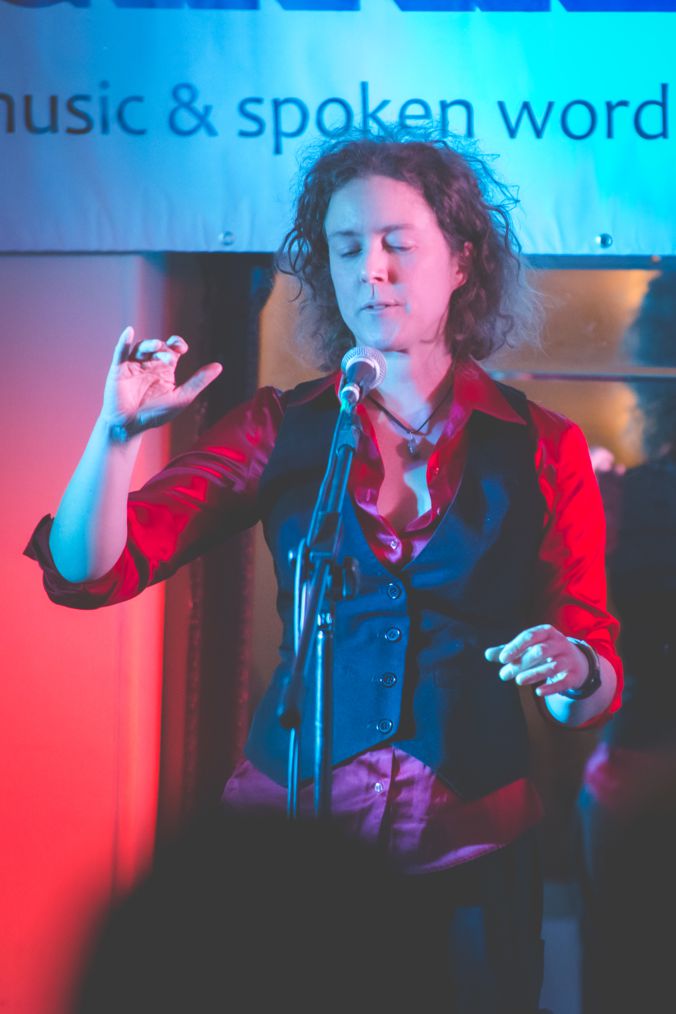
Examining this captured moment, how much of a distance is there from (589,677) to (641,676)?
69cm

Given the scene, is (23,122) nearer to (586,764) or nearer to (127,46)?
(127,46)

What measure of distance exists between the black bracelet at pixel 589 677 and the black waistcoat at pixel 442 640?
→ 26 centimetres

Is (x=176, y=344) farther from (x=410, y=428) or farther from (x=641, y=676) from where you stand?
(x=641, y=676)

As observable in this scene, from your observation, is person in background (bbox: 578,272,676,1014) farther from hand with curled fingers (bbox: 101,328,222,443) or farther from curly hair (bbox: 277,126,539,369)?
hand with curled fingers (bbox: 101,328,222,443)

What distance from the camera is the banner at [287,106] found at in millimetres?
2840

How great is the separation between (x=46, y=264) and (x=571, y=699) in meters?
1.76

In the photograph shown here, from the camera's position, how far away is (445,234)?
264cm

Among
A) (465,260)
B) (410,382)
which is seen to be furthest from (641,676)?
A: (465,260)

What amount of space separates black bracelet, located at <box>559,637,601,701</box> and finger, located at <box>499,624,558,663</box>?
0.22 meters

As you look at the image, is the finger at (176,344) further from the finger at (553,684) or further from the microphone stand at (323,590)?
the finger at (553,684)

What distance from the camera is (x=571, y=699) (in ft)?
7.55

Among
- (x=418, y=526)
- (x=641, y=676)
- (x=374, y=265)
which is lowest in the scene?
(x=641, y=676)

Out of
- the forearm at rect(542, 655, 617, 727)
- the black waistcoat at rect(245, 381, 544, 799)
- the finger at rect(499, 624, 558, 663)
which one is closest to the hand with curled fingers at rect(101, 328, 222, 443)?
the black waistcoat at rect(245, 381, 544, 799)

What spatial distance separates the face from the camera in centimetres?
260
